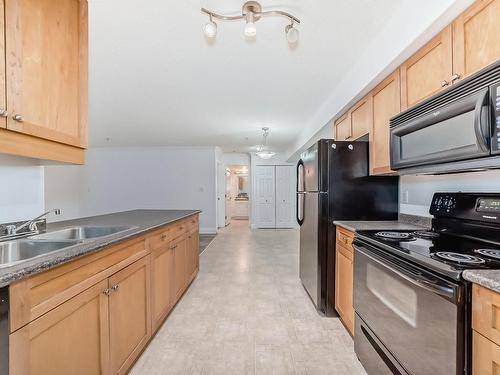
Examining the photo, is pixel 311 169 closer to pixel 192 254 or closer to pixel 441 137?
pixel 441 137

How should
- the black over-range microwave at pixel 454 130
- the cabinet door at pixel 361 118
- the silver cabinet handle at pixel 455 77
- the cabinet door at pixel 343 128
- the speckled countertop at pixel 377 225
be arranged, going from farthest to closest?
the cabinet door at pixel 343 128 → the cabinet door at pixel 361 118 → the speckled countertop at pixel 377 225 → the silver cabinet handle at pixel 455 77 → the black over-range microwave at pixel 454 130

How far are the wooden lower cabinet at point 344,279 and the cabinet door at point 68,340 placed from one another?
1.67 meters

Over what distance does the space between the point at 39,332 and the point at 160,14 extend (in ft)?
6.18

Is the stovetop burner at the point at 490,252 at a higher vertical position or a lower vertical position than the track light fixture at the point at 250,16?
lower

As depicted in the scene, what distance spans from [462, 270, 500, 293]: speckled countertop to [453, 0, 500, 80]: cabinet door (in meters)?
0.91

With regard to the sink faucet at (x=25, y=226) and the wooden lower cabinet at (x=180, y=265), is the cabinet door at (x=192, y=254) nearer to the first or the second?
the wooden lower cabinet at (x=180, y=265)

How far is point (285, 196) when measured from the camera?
27.6ft

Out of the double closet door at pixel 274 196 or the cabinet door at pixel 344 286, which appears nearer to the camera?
the cabinet door at pixel 344 286

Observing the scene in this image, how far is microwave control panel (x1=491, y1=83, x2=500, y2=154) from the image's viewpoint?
106cm

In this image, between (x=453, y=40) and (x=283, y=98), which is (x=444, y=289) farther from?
(x=283, y=98)

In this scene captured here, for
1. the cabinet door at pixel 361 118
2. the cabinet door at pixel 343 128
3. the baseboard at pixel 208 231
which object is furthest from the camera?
the baseboard at pixel 208 231

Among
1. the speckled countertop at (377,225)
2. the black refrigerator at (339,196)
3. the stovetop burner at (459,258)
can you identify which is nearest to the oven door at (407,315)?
the stovetop burner at (459,258)

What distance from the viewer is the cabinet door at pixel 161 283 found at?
2.03 meters

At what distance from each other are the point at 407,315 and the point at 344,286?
39.1 inches
